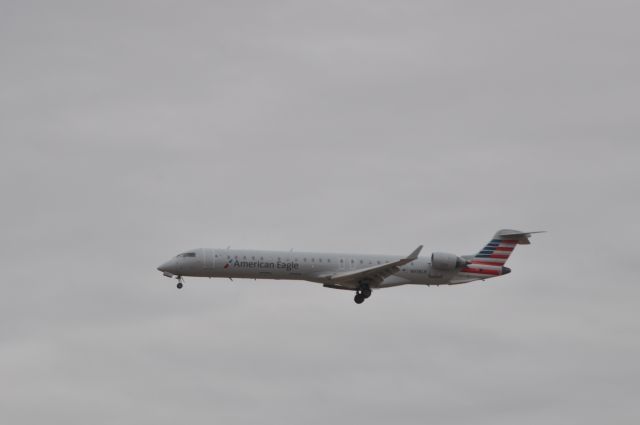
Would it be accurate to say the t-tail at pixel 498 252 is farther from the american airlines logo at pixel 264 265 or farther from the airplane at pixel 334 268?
the american airlines logo at pixel 264 265

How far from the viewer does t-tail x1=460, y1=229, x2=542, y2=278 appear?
3022 inches

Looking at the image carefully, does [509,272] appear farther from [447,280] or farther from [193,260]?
[193,260]

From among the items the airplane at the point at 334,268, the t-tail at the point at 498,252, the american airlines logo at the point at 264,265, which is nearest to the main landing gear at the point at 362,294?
the airplane at the point at 334,268

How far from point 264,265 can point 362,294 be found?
6043mm

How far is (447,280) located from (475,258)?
3088 millimetres

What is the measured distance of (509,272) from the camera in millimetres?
77375

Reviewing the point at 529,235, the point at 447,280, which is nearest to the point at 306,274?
the point at 447,280

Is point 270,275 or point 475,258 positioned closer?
point 270,275

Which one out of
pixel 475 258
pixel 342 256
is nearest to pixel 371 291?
pixel 342 256

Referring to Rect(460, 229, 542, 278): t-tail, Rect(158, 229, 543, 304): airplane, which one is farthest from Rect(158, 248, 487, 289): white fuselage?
Rect(460, 229, 542, 278): t-tail

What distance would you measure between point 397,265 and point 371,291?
11.3ft

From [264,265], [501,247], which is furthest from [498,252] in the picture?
[264,265]

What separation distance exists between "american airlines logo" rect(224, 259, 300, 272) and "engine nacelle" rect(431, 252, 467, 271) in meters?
8.28

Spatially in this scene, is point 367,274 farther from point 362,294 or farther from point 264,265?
point 264,265
